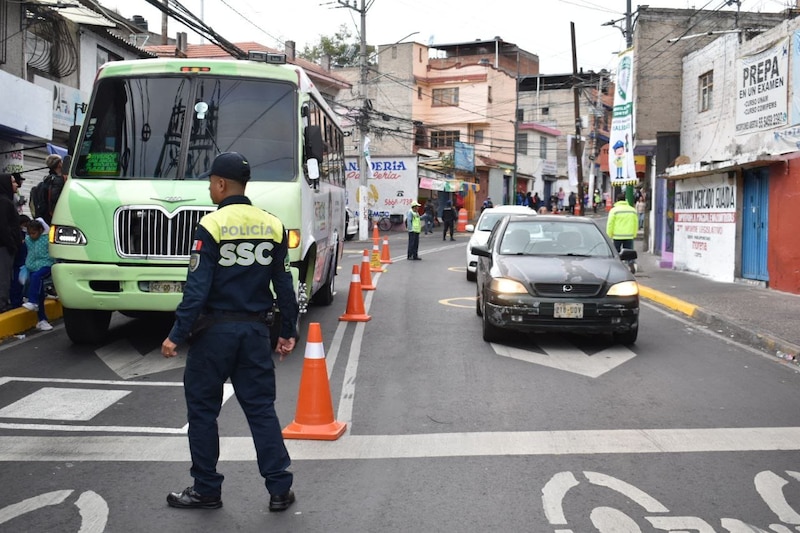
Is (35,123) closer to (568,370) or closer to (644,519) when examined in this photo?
(568,370)

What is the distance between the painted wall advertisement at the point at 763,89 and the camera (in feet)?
57.3

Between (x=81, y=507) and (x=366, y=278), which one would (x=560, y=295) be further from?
(x=366, y=278)

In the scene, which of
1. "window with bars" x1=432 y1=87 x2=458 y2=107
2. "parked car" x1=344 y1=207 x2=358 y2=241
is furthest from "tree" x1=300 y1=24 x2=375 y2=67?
"parked car" x1=344 y1=207 x2=358 y2=241

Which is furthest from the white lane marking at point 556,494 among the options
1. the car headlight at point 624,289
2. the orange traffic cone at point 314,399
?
the car headlight at point 624,289

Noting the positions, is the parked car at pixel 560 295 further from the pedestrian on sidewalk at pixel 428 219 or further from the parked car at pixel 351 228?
the pedestrian on sidewalk at pixel 428 219

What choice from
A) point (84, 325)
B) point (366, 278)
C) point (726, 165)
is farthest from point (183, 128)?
point (726, 165)

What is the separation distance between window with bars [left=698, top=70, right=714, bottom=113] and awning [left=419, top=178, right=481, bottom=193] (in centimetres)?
2740

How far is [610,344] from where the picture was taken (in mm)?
Result: 10484

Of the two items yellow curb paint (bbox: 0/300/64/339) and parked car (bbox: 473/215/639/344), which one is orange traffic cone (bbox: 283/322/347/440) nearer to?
parked car (bbox: 473/215/639/344)

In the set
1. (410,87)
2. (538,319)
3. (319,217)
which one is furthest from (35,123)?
(410,87)

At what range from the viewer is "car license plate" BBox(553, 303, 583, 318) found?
9.64 m

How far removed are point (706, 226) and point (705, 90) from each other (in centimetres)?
493

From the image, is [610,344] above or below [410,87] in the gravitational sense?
below

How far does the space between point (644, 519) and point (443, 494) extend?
1126 mm
